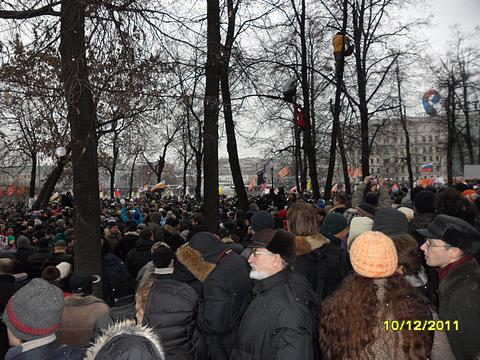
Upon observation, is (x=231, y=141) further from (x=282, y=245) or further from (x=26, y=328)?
(x=26, y=328)

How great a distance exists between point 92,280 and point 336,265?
7.93 ft

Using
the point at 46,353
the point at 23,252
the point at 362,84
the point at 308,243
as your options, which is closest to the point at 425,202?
the point at 308,243

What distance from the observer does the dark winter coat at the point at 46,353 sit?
2.65 m

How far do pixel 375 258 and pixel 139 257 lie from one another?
17.3 ft

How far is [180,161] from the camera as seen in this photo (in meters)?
50.2

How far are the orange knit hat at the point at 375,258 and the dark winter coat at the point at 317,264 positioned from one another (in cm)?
189

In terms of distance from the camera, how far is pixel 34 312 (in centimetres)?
277

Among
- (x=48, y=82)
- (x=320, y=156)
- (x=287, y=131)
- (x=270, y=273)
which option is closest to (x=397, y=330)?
(x=270, y=273)

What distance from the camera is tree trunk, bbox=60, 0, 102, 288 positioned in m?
5.96

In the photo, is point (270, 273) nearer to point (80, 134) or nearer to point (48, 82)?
point (80, 134)

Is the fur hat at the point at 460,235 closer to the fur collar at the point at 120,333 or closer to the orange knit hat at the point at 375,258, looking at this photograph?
the orange knit hat at the point at 375,258

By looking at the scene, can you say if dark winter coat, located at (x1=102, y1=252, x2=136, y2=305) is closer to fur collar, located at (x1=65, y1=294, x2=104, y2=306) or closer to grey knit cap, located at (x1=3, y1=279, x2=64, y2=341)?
fur collar, located at (x1=65, y1=294, x2=104, y2=306)

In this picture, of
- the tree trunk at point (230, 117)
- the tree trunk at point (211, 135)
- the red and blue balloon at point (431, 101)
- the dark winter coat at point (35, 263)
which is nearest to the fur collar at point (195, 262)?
the dark winter coat at point (35, 263)

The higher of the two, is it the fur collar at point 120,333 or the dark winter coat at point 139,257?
the fur collar at point 120,333
